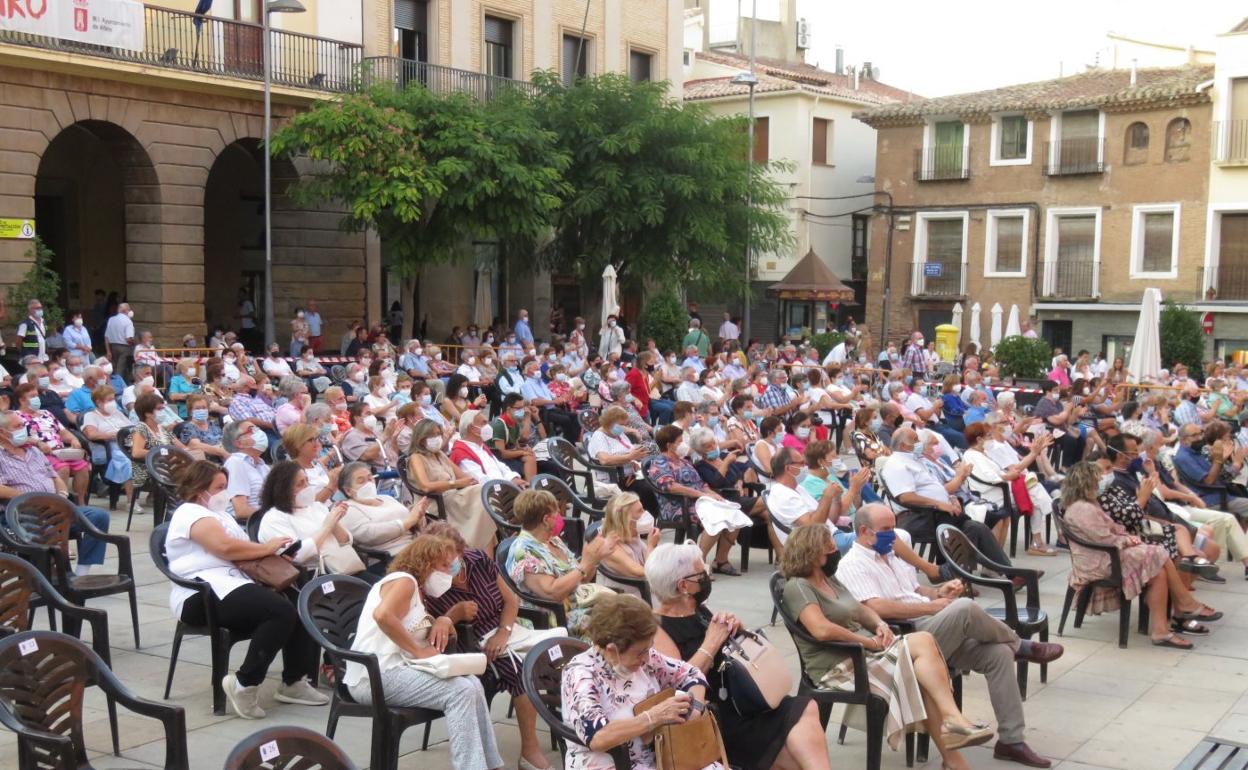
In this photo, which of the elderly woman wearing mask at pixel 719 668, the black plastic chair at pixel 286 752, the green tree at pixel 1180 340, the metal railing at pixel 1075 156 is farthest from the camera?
the metal railing at pixel 1075 156

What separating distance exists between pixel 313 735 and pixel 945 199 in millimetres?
38615

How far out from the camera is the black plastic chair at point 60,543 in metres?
7.45

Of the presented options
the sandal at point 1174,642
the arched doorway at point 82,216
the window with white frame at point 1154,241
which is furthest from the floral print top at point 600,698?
the window with white frame at point 1154,241

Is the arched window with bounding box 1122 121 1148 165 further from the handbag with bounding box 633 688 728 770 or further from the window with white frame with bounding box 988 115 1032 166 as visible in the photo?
the handbag with bounding box 633 688 728 770

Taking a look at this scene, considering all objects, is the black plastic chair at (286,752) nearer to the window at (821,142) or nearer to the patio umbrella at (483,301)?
the patio umbrella at (483,301)

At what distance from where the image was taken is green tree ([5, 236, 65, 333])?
20453 millimetres

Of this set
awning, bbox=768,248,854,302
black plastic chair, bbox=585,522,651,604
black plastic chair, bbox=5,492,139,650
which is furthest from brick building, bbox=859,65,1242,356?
black plastic chair, bbox=5,492,139,650

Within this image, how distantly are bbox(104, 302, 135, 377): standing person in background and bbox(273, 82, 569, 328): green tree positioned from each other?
13.0 ft

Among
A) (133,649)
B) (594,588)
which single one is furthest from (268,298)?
(594,588)

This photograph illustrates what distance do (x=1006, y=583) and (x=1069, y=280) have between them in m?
33.0

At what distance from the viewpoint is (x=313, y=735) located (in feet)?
13.7

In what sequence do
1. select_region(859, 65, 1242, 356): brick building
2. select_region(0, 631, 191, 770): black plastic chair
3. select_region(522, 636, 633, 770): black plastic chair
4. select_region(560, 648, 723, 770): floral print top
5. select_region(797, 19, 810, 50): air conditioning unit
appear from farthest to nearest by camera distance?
select_region(797, 19, 810, 50): air conditioning unit
select_region(859, 65, 1242, 356): brick building
select_region(522, 636, 633, 770): black plastic chair
select_region(560, 648, 723, 770): floral print top
select_region(0, 631, 191, 770): black plastic chair

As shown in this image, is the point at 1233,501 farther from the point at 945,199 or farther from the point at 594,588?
the point at 945,199

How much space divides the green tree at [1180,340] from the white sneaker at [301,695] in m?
27.9
